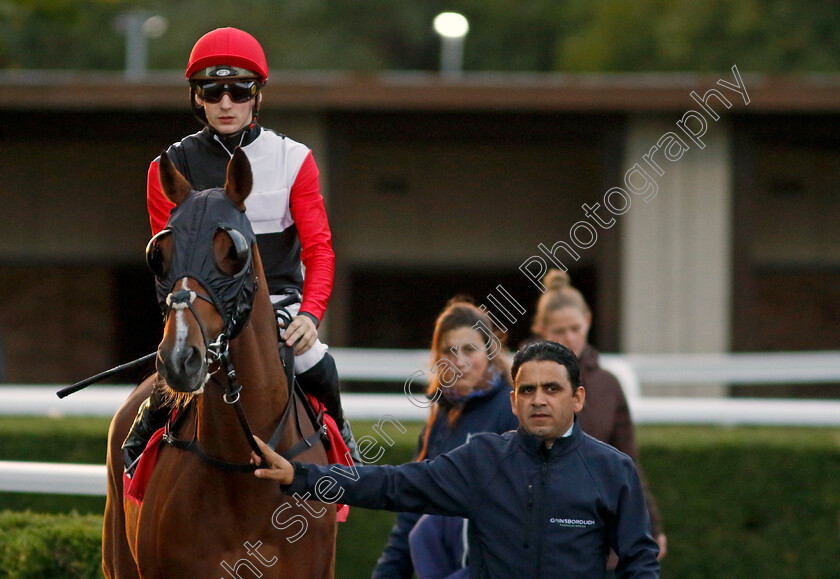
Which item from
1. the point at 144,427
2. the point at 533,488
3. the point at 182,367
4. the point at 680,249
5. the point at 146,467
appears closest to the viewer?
the point at 182,367

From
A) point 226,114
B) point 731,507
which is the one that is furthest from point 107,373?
point 731,507

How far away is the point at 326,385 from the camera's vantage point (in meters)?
3.37

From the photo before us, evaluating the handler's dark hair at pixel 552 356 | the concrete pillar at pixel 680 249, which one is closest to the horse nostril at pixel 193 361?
the handler's dark hair at pixel 552 356

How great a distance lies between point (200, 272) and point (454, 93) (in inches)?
301

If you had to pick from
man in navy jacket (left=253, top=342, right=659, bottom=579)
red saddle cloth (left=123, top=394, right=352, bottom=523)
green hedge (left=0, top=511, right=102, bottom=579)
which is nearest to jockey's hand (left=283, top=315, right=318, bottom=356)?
red saddle cloth (left=123, top=394, right=352, bottom=523)

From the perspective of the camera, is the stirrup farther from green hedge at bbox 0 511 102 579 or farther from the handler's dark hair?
green hedge at bbox 0 511 102 579

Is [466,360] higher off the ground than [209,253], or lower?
lower

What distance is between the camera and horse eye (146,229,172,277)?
2607mm

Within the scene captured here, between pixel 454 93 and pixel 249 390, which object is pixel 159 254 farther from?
pixel 454 93

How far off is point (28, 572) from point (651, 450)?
360 centimetres

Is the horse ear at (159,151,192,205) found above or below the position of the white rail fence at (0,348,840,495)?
above

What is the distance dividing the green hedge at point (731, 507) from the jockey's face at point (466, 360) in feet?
7.57

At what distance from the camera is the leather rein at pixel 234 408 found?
2.49 meters

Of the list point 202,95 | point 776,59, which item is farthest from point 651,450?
point 776,59
